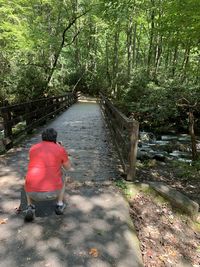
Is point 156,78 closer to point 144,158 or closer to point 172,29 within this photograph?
point 172,29

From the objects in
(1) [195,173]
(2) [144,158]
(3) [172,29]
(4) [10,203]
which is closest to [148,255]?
(4) [10,203]

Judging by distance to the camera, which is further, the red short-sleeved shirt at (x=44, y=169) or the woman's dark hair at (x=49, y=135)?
the woman's dark hair at (x=49, y=135)

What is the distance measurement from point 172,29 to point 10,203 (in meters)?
9.46

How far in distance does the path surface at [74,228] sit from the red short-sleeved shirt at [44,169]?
0.56 meters

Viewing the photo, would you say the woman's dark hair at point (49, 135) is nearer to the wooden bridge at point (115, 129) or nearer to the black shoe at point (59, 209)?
the black shoe at point (59, 209)

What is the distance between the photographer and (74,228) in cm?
427

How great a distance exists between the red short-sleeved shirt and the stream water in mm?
6098

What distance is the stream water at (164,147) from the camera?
11039mm

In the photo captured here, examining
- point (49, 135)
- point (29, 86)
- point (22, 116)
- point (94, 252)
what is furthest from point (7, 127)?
point (29, 86)

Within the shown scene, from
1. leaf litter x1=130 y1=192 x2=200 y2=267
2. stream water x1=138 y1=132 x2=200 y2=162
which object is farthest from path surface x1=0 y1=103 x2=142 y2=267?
stream water x1=138 y1=132 x2=200 y2=162

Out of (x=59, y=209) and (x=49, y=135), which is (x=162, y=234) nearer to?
(x=59, y=209)

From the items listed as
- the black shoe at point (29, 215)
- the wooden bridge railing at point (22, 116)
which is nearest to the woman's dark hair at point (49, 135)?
the black shoe at point (29, 215)

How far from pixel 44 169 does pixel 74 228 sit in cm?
93

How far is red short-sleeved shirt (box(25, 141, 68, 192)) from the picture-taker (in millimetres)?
4160
